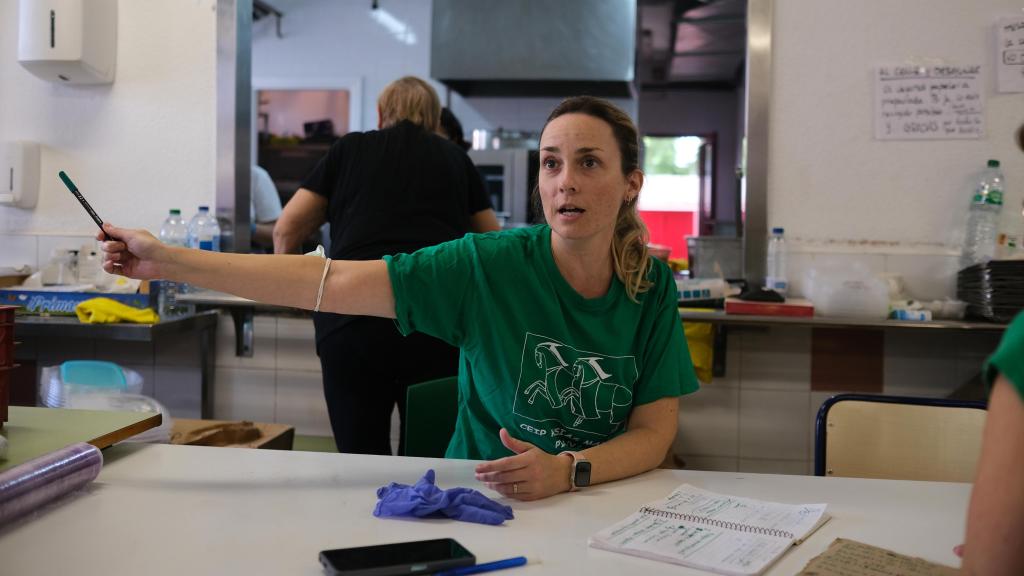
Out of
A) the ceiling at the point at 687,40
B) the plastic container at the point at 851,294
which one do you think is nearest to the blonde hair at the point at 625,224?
the plastic container at the point at 851,294

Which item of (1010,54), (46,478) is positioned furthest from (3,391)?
(1010,54)

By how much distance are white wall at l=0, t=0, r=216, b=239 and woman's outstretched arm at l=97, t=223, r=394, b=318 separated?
2017 mm

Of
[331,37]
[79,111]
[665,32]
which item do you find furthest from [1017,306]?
[331,37]

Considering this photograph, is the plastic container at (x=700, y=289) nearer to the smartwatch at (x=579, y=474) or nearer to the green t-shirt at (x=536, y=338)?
the green t-shirt at (x=536, y=338)

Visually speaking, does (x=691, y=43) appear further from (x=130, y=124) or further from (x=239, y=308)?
(x=239, y=308)

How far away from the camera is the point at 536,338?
1521 mm

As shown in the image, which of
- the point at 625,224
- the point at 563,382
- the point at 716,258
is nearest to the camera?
the point at 563,382

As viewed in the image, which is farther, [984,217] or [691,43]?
[691,43]

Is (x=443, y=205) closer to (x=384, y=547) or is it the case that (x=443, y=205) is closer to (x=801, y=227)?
(x=801, y=227)

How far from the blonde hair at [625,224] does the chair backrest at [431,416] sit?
19.0 inches

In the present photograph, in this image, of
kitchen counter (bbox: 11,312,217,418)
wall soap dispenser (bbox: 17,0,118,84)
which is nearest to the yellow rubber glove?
kitchen counter (bbox: 11,312,217,418)

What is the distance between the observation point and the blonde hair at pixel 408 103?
2.62 m

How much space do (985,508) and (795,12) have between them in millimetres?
2612

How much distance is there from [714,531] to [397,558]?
1.45 feet
